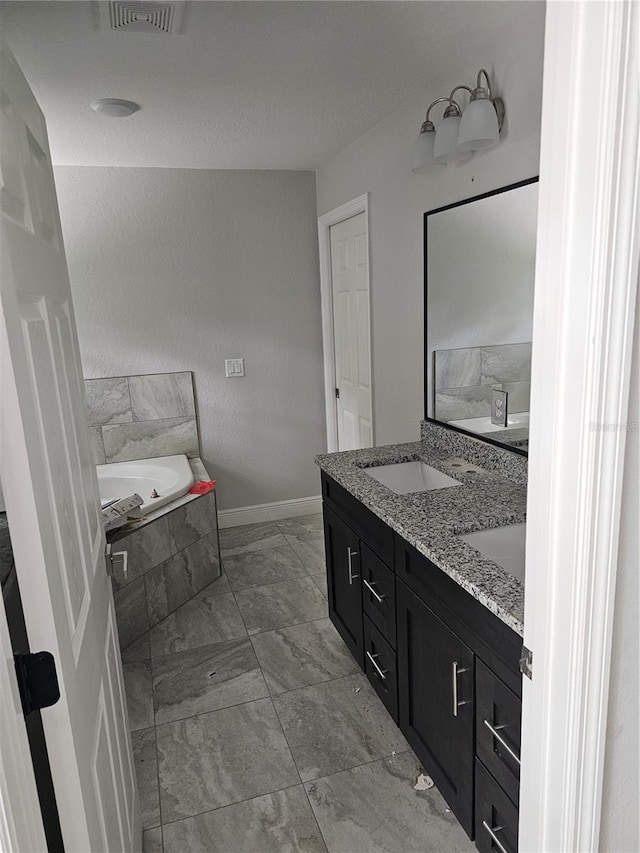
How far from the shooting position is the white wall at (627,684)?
91 cm

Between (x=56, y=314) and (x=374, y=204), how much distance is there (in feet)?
7.10

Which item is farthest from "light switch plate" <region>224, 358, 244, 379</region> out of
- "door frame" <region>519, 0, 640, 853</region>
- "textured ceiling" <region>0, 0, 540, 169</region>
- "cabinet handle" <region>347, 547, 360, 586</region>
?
"door frame" <region>519, 0, 640, 853</region>

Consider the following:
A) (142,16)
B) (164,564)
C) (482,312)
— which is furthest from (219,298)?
(142,16)

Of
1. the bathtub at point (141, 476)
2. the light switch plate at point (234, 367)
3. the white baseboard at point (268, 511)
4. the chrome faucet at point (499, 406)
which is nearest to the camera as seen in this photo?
the chrome faucet at point (499, 406)

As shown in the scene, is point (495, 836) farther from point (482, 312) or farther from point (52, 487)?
point (482, 312)

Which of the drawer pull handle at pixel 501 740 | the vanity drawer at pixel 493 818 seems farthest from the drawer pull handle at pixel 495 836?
the drawer pull handle at pixel 501 740

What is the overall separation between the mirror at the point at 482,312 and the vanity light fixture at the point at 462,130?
0.60 ft

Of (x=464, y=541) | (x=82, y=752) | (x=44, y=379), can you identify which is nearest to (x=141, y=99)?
(x=44, y=379)

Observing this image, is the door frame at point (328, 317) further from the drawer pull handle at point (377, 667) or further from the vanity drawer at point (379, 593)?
the drawer pull handle at point (377, 667)

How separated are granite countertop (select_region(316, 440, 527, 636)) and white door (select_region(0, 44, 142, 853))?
84cm

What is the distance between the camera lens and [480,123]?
1893mm

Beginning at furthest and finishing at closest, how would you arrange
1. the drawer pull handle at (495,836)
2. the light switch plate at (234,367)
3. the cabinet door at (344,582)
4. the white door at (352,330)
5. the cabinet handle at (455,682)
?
the light switch plate at (234,367) < the white door at (352,330) < the cabinet door at (344,582) < the cabinet handle at (455,682) < the drawer pull handle at (495,836)

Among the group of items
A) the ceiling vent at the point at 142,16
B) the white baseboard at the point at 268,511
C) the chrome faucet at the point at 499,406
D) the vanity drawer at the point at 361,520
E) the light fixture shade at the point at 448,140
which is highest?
the ceiling vent at the point at 142,16

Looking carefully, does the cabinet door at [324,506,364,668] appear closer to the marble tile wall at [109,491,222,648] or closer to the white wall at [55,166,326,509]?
the marble tile wall at [109,491,222,648]
